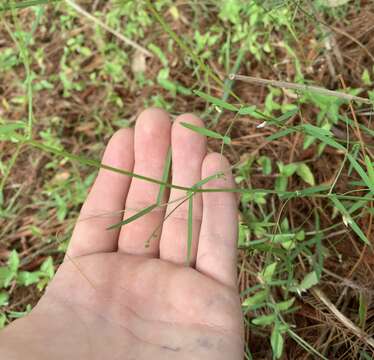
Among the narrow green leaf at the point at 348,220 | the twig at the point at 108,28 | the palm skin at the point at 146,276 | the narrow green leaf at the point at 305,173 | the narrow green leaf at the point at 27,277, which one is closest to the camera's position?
the narrow green leaf at the point at 348,220

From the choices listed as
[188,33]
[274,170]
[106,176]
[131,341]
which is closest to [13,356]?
[131,341]

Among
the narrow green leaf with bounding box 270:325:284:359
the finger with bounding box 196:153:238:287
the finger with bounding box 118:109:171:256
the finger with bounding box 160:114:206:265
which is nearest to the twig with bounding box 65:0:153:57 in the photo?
the finger with bounding box 118:109:171:256

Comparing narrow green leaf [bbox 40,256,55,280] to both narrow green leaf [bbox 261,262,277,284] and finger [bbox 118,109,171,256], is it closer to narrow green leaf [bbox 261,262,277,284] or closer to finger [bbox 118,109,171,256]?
finger [bbox 118,109,171,256]

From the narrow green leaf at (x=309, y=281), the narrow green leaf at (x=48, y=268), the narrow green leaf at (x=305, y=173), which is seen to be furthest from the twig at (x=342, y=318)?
the narrow green leaf at (x=48, y=268)

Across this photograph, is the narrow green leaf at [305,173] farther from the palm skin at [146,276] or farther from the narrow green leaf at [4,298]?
the narrow green leaf at [4,298]

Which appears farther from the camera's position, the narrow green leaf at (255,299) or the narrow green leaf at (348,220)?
the narrow green leaf at (255,299)

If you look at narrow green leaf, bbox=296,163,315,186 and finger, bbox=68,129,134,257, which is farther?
narrow green leaf, bbox=296,163,315,186
